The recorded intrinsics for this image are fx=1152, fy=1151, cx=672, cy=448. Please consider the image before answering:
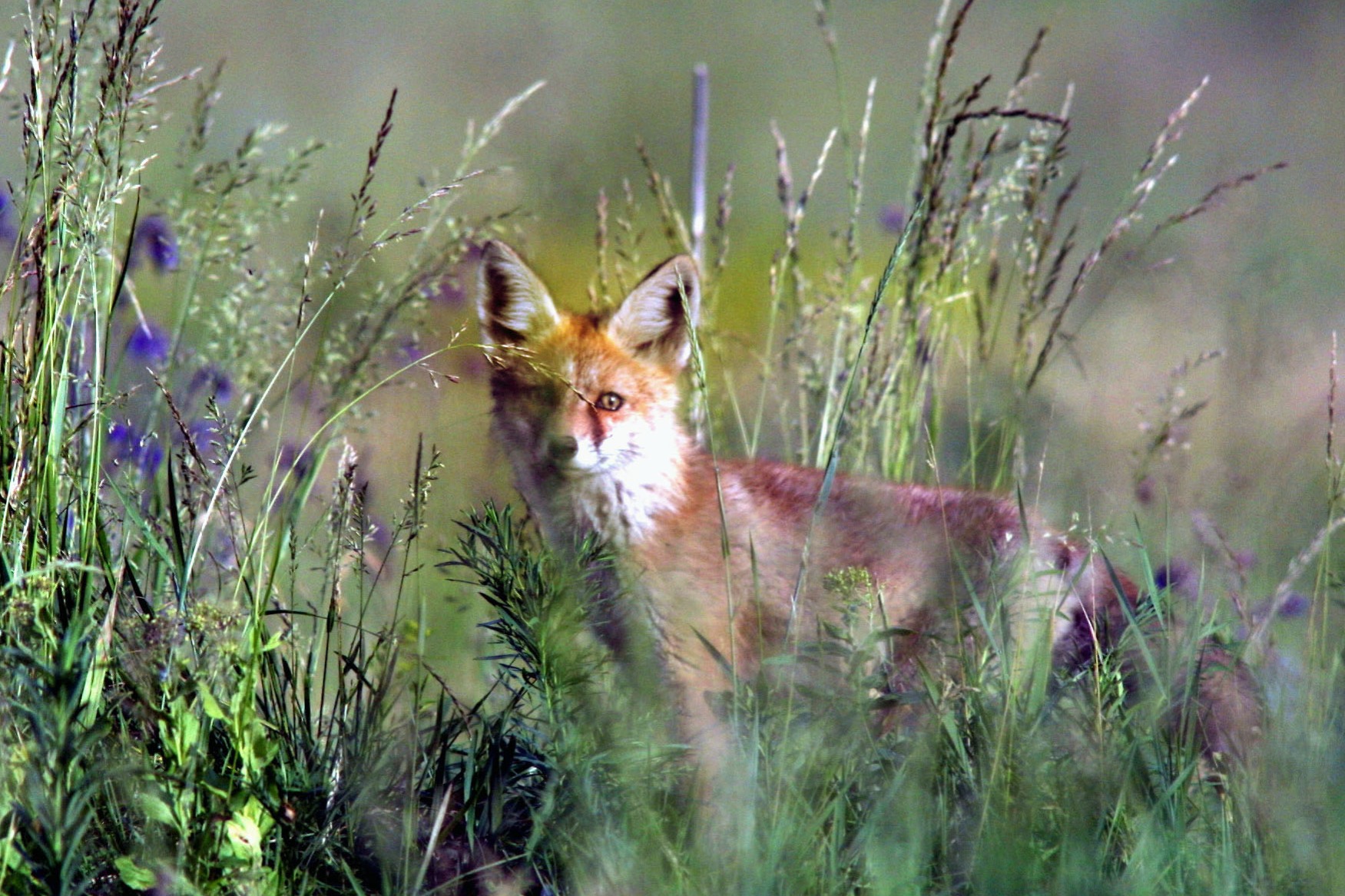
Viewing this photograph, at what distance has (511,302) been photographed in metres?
3.32

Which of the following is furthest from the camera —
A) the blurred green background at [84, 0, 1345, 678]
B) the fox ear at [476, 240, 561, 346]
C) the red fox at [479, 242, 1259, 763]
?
the blurred green background at [84, 0, 1345, 678]

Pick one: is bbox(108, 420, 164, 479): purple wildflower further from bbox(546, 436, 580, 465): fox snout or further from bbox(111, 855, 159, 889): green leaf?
bbox(111, 855, 159, 889): green leaf

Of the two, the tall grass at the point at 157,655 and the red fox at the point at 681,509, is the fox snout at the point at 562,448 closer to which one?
the red fox at the point at 681,509

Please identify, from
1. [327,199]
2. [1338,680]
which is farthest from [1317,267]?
[327,199]

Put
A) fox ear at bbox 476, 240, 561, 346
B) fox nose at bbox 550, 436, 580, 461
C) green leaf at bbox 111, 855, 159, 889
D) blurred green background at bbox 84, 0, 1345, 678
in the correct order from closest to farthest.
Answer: green leaf at bbox 111, 855, 159, 889 → fox nose at bbox 550, 436, 580, 461 → fox ear at bbox 476, 240, 561, 346 → blurred green background at bbox 84, 0, 1345, 678

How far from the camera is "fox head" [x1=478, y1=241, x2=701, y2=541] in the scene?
309cm

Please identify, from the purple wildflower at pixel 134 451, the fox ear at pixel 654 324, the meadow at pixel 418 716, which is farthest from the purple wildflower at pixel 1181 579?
the purple wildflower at pixel 134 451

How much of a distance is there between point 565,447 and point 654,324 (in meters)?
0.51

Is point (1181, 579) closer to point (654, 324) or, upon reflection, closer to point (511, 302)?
point (654, 324)

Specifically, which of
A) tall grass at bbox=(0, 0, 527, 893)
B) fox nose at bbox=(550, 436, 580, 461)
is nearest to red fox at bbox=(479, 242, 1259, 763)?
fox nose at bbox=(550, 436, 580, 461)

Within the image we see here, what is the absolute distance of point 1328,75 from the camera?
12.0 metres

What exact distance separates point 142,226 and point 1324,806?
10.3ft

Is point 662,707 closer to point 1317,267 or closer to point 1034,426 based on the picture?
point 1034,426

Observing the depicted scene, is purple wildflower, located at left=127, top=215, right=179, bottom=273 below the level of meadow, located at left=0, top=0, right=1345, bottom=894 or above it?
above
